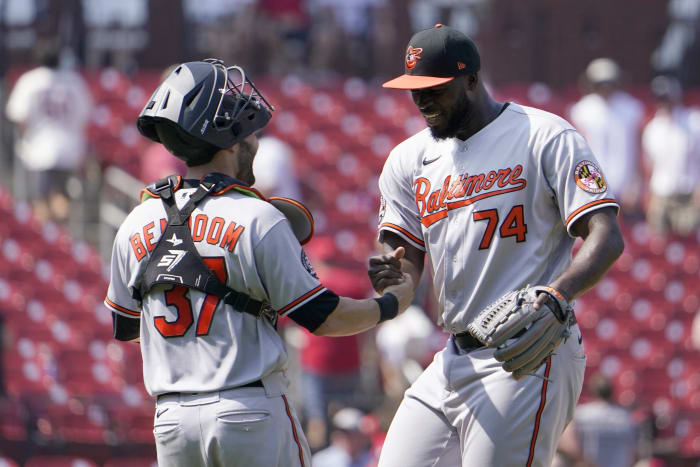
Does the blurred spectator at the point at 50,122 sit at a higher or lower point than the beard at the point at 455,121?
lower

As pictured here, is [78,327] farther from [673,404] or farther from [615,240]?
[615,240]

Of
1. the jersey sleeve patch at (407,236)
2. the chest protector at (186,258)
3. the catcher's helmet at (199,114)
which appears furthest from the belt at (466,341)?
the catcher's helmet at (199,114)

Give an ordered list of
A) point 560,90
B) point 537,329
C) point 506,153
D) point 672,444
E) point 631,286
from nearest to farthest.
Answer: point 537,329
point 506,153
point 672,444
point 631,286
point 560,90

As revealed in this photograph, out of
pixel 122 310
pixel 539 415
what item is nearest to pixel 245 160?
pixel 122 310

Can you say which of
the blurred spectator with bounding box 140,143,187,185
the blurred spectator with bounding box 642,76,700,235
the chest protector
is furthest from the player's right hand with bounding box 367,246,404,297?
the blurred spectator with bounding box 642,76,700,235

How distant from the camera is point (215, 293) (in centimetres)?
391

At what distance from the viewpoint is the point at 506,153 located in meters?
4.25

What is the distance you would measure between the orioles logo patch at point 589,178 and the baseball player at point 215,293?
794 millimetres

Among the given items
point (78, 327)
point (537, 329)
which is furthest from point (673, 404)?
point (537, 329)

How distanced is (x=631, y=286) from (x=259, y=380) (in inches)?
349

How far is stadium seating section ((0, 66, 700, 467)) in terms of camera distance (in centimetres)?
846

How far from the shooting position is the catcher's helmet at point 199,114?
13.2 feet

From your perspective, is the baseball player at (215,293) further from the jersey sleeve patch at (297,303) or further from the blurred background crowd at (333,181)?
the blurred background crowd at (333,181)

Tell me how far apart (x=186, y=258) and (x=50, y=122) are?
731cm
